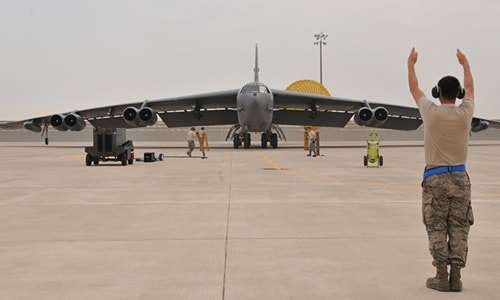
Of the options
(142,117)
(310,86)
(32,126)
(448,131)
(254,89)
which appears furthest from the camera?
(310,86)

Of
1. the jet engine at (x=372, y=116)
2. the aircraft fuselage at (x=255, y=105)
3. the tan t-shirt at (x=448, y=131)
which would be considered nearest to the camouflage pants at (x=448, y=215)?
the tan t-shirt at (x=448, y=131)

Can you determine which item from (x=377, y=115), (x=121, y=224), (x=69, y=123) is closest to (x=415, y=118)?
(x=377, y=115)

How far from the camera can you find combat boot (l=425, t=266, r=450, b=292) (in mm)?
4988

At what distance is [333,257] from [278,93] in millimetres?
33166

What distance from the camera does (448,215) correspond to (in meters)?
5.16

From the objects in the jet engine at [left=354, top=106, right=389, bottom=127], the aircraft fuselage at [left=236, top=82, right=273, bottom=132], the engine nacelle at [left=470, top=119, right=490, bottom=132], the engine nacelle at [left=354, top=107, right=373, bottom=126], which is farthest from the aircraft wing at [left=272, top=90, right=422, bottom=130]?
the engine nacelle at [left=470, top=119, right=490, bottom=132]

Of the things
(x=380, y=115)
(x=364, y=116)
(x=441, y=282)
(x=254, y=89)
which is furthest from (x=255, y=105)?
(x=441, y=282)

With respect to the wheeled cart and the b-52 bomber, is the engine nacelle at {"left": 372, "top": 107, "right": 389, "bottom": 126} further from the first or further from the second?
the wheeled cart

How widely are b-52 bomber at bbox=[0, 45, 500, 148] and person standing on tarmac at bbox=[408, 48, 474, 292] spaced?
2977 centimetres

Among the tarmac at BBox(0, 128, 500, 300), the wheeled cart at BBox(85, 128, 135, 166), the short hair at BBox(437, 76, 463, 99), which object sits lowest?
the tarmac at BBox(0, 128, 500, 300)

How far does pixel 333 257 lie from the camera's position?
6.27m

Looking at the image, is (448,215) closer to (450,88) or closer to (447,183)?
(447,183)

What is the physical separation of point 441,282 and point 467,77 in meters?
1.68

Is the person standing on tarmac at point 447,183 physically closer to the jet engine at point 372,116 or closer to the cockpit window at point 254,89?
the cockpit window at point 254,89
